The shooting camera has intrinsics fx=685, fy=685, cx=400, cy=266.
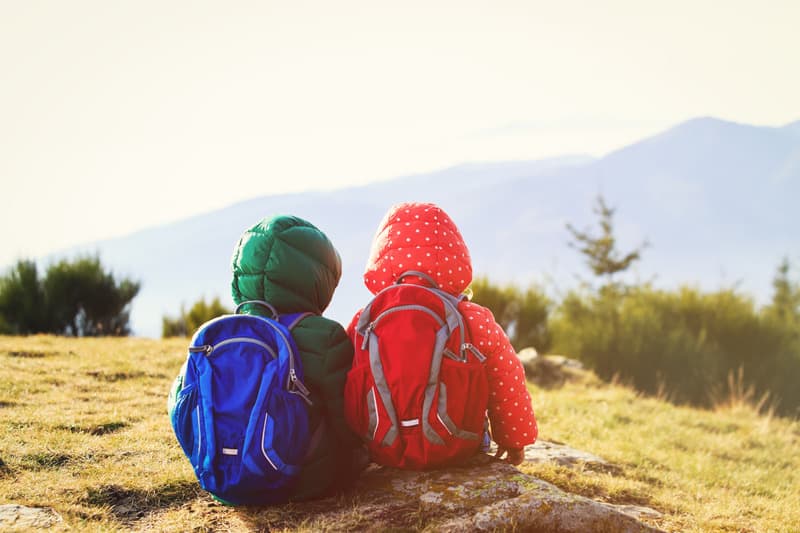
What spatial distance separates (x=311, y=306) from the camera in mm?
3344

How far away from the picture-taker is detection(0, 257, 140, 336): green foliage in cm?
1132

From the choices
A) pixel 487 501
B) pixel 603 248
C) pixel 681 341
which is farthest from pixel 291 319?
pixel 603 248

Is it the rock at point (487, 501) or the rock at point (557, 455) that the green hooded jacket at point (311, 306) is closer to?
the rock at point (487, 501)

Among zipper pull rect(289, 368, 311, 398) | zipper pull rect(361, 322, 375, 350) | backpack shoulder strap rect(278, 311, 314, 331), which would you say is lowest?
zipper pull rect(289, 368, 311, 398)

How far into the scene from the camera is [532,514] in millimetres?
2906

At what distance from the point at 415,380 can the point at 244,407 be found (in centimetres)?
74

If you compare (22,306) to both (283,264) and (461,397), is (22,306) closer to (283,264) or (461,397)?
(283,264)

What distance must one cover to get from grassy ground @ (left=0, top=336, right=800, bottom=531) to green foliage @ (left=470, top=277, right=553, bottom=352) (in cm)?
364

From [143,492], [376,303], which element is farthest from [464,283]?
[143,492]

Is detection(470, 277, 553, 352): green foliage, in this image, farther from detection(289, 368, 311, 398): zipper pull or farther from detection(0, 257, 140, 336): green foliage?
detection(289, 368, 311, 398): zipper pull

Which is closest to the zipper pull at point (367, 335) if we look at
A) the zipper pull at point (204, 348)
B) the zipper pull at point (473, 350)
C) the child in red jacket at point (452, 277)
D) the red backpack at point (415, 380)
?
the red backpack at point (415, 380)

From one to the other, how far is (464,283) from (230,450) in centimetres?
133

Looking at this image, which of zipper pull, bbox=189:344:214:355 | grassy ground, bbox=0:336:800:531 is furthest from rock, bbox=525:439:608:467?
zipper pull, bbox=189:344:214:355

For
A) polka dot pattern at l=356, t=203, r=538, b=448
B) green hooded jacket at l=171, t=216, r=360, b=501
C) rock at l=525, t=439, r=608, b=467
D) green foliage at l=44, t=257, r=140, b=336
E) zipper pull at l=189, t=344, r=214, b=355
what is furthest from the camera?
green foliage at l=44, t=257, r=140, b=336
